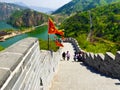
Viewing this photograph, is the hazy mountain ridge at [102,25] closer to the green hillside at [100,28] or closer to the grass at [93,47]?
the green hillside at [100,28]

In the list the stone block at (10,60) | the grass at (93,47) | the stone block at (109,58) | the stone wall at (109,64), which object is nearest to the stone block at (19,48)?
the stone block at (10,60)

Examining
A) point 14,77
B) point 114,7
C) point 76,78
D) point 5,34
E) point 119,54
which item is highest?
point 14,77

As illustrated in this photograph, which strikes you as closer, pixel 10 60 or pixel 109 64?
pixel 10 60

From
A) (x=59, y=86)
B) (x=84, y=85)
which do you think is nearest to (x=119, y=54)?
(x=84, y=85)

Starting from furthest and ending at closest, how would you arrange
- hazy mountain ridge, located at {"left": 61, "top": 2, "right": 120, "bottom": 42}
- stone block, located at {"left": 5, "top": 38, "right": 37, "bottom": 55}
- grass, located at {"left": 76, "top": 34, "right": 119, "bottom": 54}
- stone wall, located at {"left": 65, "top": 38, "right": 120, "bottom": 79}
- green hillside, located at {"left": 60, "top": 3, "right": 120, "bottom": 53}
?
hazy mountain ridge, located at {"left": 61, "top": 2, "right": 120, "bottom": 42} → green hillside, located at {"left": 60, "top": 3, "right": 120, "bottom": 53} → grass, located at {"left": 76, "top": 34, "right": 119, "bottom": 54} → stone wall, located at {"left": 65, "top": 38, "right": 120, "bottom": 79} → stone block, located at {"left": 5, "top": 38, "right": 37, "bottom": 55}

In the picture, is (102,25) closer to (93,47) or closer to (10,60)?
(93,47)

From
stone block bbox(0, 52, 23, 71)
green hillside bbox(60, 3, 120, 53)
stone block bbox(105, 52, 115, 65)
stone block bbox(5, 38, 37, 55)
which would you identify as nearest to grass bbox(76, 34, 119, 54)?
stone block bbox(105, 52, 115, 65)

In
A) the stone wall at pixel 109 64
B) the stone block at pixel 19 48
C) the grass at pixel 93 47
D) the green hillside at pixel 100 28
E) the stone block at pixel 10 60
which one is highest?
the stone block at pixel 10 60

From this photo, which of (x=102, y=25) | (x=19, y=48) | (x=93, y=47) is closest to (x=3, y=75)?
(x=19, y=48)

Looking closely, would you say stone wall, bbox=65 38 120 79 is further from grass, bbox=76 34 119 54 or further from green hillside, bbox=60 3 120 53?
green hillside, bbox=60 3 120 53

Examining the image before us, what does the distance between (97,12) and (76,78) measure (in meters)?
129

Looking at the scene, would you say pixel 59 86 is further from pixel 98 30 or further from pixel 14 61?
pixel 98 30

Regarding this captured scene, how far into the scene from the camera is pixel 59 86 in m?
9.96

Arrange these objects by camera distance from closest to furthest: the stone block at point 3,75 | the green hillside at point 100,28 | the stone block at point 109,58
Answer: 1. the stone block at point 3,75
2. the stone block at point 109,58
3. the green hillside at point 100,28
